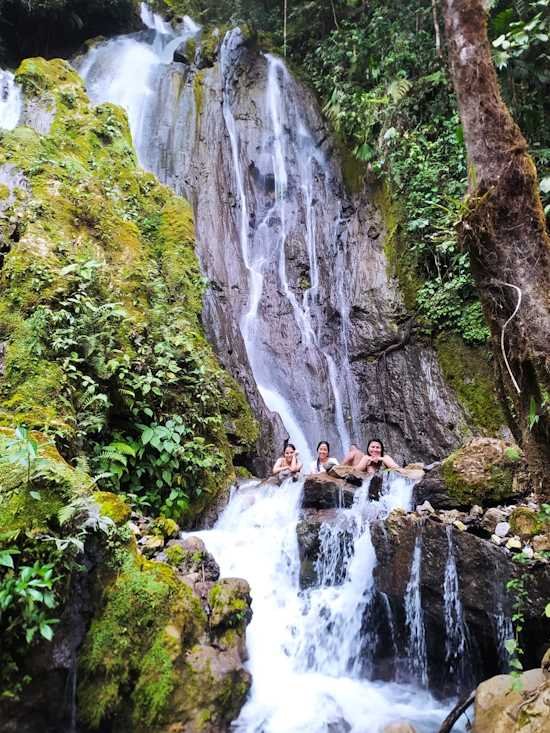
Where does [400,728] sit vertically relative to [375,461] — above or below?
below

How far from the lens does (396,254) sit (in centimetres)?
1297

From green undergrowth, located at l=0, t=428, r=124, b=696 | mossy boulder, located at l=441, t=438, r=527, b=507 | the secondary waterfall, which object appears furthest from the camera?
the secondary waterfall

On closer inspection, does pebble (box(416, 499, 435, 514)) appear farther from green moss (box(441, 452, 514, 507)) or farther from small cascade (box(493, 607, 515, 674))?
small cascade (box(493, 607, 515, 674))

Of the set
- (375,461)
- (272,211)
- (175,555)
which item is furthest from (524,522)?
(272,211)

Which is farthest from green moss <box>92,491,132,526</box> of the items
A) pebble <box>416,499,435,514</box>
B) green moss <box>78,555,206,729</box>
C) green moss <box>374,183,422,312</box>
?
green moss <box>374,183,422,312</box>

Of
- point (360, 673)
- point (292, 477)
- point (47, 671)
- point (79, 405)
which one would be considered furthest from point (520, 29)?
point (47, 671)

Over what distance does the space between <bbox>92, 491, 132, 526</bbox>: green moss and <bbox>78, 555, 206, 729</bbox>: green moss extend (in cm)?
33

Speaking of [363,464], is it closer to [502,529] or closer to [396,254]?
[502,529]

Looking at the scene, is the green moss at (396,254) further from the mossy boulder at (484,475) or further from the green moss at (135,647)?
the green moss at (135,647)

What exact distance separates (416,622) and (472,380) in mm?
6890

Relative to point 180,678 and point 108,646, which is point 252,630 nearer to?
point 180,678

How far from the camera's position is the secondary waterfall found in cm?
1241

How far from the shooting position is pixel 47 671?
357cm

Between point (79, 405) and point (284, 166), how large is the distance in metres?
12.6
